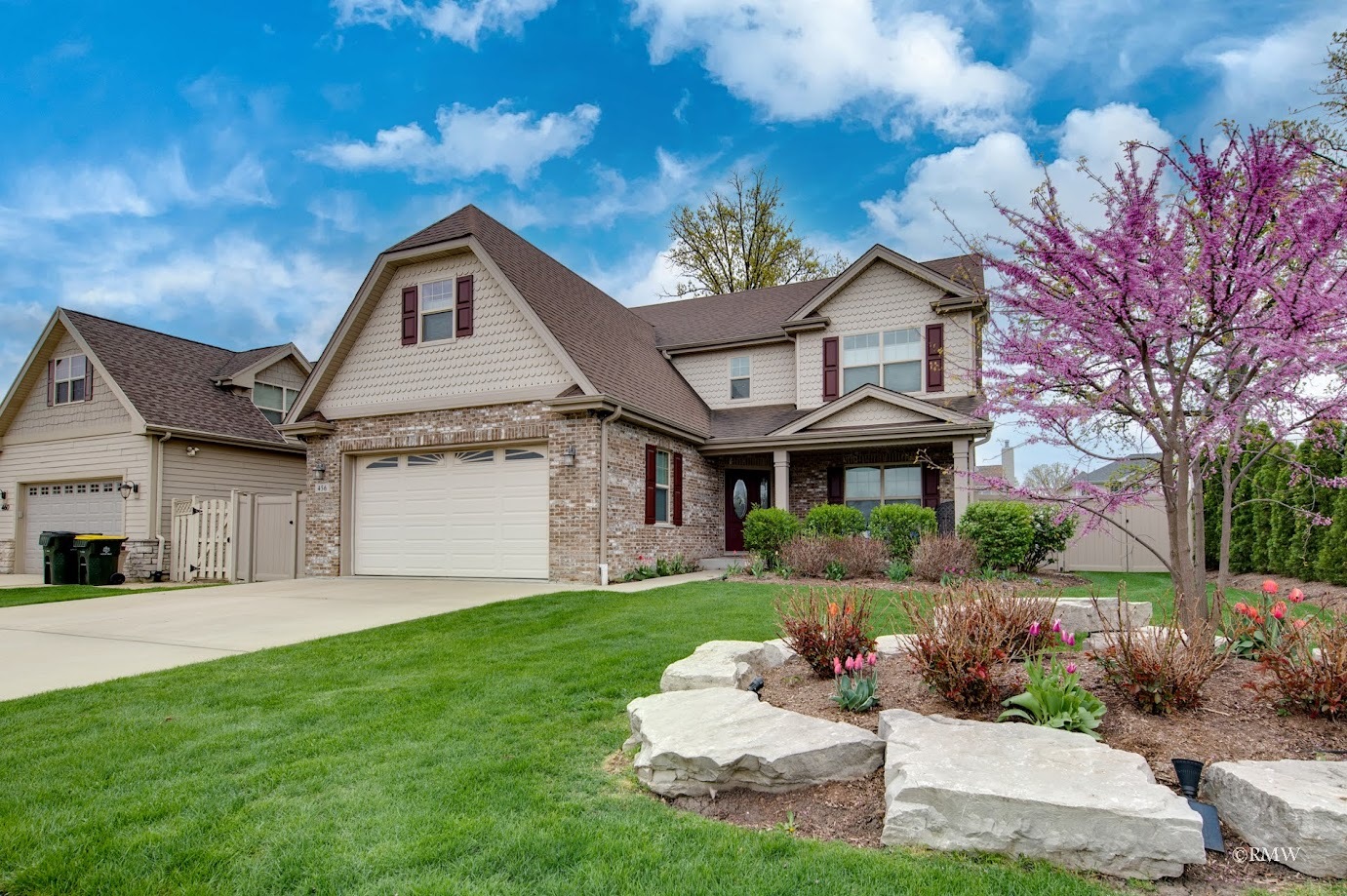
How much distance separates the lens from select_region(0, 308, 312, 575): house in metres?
16.6

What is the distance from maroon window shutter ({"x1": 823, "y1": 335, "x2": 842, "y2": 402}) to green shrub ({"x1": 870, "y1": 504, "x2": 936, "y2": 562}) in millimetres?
3841

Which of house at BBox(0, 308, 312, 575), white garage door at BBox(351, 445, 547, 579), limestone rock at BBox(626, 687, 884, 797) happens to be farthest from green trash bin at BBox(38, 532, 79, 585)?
limestone rock at BBox(626, 687, 884, 797)

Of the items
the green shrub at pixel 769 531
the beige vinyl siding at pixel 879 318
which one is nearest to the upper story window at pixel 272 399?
the green shrub at pixel 769 531

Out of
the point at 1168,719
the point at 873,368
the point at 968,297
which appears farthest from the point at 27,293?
the point at 1168,719

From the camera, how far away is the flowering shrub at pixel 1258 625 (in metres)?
4.41

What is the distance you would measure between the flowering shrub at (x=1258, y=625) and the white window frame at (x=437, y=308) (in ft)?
40.2

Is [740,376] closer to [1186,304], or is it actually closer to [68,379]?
[1186,304]

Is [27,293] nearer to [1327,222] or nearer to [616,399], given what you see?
[616,399]

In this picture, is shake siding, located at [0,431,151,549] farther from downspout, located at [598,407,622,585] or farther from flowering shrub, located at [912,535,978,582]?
flowering shrub, located at [912,535,978,582]

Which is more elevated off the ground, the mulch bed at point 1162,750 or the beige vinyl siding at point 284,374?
the beige vinyl siding at point 284,374

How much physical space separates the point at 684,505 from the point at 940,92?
853cm

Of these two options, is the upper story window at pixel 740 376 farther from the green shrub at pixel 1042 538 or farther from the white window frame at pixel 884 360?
the green shrub at pixel 1042 538

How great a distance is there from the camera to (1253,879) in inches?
104

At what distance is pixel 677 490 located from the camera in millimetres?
15203
